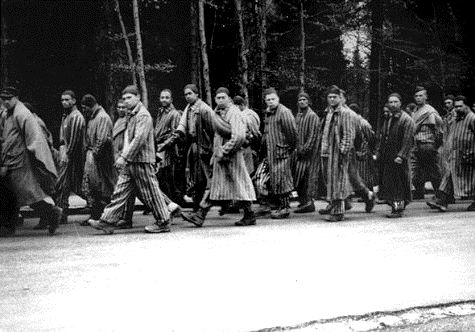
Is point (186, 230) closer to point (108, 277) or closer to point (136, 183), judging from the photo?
point (136, 183)

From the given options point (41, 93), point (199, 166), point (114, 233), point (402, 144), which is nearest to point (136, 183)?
point (114, 233)

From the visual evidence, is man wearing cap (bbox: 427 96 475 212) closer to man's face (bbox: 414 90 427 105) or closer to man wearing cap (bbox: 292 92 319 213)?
man's face (bbox: 414 90 427 105)

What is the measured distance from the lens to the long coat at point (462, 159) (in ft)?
39.7

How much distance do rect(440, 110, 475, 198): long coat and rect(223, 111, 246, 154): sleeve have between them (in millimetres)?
4057

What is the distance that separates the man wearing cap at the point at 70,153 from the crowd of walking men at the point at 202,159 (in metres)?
0.02

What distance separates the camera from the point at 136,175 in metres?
9.65

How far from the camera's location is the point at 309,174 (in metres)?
12.5

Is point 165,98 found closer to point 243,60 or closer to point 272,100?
point 272,100

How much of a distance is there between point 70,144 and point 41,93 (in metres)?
8.27

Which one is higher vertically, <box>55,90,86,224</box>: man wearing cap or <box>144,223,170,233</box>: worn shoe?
<box>55,90,86,224</box>: man wearing cap

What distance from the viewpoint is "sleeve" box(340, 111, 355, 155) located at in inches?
428

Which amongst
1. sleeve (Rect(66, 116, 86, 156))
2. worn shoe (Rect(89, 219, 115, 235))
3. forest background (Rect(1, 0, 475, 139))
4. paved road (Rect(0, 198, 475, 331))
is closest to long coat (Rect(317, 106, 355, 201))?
paved road (Rect(0, 198, 475, 331))

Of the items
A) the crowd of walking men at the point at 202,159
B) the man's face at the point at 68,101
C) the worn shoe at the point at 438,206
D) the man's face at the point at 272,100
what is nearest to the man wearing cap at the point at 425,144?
the crowd of walking men at the point at 202,159

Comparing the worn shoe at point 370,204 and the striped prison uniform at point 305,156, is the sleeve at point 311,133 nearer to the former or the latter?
the striped prison uniform at point 305,156
